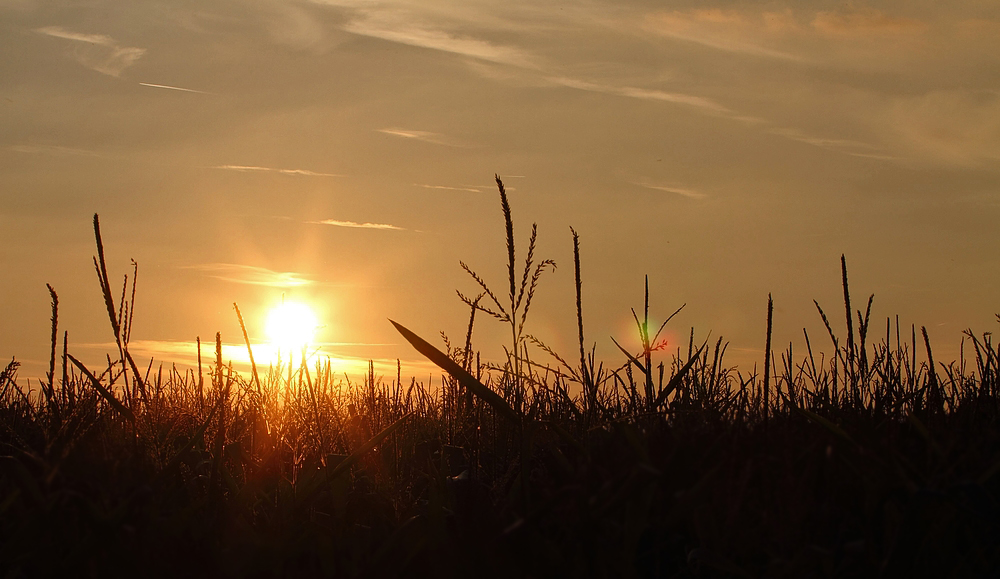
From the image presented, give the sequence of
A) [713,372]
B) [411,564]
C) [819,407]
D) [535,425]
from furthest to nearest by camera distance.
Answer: [713,372] → [819,407] → [535,425] → [411,564]

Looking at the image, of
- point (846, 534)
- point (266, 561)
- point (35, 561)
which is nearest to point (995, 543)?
point (846, 534)

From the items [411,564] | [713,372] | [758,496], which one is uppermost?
[713,372]

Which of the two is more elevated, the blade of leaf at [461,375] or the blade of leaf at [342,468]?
the blade of leaf at [461,375]

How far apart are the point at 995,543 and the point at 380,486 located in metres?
2.04

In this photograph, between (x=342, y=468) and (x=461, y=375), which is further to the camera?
(x=342, y=468)

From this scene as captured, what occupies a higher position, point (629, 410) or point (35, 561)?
point (629, 410)

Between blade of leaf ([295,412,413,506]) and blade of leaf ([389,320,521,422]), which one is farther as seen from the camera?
blade of leaf ([295,412,413,506])

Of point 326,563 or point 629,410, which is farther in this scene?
point 629,410

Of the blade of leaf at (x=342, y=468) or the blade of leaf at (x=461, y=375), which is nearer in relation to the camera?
the blade of leaf at (x=461, y=375)

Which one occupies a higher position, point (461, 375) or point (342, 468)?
point (461, 375)

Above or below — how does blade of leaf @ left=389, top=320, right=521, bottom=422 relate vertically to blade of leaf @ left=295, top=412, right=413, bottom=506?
above

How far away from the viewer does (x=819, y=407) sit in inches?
131

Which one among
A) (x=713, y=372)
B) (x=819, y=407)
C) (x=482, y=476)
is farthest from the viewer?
(x=713, y=372)

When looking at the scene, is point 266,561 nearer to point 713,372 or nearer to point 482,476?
point 482,476
